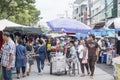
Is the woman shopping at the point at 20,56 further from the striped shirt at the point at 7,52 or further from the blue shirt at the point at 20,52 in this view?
the striped shirt at the point at 7,52

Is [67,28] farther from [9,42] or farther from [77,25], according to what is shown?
[9,42]

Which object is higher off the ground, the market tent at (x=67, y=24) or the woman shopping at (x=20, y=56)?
the market tent at (x=67, y=24)

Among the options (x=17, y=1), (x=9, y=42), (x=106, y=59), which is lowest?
(x=106, y=59)

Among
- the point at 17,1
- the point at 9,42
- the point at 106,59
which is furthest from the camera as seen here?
the point at 17,1

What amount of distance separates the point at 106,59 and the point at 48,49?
3.83 m

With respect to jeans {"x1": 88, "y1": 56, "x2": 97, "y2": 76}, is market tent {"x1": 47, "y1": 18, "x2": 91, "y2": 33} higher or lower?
higher

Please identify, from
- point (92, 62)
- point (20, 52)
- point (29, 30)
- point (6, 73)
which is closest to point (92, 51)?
point (92, 62)

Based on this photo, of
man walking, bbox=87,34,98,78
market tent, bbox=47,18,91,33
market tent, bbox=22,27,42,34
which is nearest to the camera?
man walking, bbox=87,34,98,78

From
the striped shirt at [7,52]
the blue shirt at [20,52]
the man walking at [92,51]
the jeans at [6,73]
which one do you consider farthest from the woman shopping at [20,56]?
the striped shirt at [7,52]

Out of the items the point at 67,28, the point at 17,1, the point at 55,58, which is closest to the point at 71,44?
the point at 55,58

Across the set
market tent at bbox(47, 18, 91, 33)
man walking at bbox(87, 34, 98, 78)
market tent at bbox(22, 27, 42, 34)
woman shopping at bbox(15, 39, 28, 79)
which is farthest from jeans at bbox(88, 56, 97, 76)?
market tent at bbox(47, 18, 91, 33)

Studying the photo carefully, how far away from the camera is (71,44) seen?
18.5 meters

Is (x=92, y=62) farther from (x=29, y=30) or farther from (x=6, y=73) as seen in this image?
(x=6, y=73)

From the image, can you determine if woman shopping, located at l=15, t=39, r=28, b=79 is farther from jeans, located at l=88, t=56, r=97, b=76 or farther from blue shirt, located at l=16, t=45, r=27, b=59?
jeans, located at l=88, t=56, r=97, b=76
